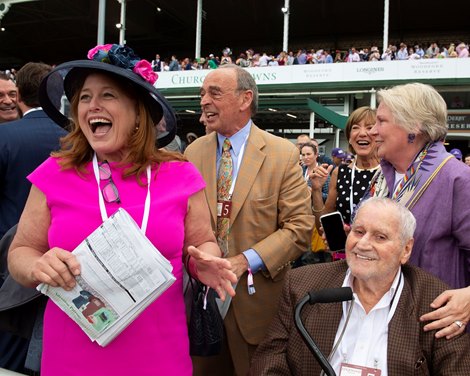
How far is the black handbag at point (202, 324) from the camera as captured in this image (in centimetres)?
165

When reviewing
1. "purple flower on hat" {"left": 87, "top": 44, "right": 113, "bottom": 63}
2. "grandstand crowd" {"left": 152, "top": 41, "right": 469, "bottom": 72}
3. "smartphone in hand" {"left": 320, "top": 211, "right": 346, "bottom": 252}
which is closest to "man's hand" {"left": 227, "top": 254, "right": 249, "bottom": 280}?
"smartphone in hand" {"left": 320, "top": 211, "right": 346, "bottom": 252}

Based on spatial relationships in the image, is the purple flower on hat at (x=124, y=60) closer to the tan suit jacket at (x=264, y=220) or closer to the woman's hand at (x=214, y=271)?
the woman's hand at (x=214, y=271)

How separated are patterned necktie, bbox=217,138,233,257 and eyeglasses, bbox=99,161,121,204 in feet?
3.06

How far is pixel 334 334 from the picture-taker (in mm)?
1971

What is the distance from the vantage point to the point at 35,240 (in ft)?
4.99

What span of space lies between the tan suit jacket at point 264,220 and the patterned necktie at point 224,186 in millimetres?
32

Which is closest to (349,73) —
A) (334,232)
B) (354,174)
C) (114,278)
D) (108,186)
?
(354,174)

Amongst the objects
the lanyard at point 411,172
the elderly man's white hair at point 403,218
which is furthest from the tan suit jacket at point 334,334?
the lanyard at point 411,172

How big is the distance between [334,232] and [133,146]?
1530 mm

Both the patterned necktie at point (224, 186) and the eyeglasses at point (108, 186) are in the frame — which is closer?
the eyeglasses at point (108, 186)

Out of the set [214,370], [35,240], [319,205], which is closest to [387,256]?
[214,370]

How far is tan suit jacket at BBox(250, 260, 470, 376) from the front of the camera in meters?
1.84

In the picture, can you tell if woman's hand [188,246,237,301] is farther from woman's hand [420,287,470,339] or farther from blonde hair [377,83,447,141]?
blonde hair [377,83,447,141]

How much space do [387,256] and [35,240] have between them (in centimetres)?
136
